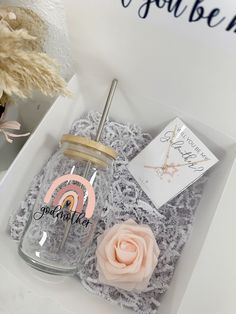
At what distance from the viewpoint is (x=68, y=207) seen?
786 mm

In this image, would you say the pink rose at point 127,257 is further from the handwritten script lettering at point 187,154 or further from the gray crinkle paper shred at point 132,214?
the handwritten script lettering at point 187,154

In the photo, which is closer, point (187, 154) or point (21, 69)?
point (21, 69)

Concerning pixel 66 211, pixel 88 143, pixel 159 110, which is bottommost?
pixel 66 211

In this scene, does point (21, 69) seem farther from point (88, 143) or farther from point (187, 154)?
point (187, 154)

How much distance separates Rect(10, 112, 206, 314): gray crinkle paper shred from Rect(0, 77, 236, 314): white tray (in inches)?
0.7

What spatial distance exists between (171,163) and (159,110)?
0.11m

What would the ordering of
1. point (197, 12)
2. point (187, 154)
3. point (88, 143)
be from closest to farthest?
1. point (197, 12)
2. point (88, 143)
3. point (187, 154)

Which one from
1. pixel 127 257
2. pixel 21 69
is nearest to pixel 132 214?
pixel 127 257

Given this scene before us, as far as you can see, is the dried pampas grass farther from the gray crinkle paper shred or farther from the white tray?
the gray crinkle paper shred

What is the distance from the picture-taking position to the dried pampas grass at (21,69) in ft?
1.95

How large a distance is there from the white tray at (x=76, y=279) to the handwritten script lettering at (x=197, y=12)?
26 cm

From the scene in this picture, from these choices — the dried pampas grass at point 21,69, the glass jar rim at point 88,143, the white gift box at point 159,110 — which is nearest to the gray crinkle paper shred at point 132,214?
the white gift box at point 159,110

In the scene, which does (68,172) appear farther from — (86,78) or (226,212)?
(226,212)

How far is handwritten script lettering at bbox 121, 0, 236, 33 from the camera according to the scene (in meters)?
0.60
